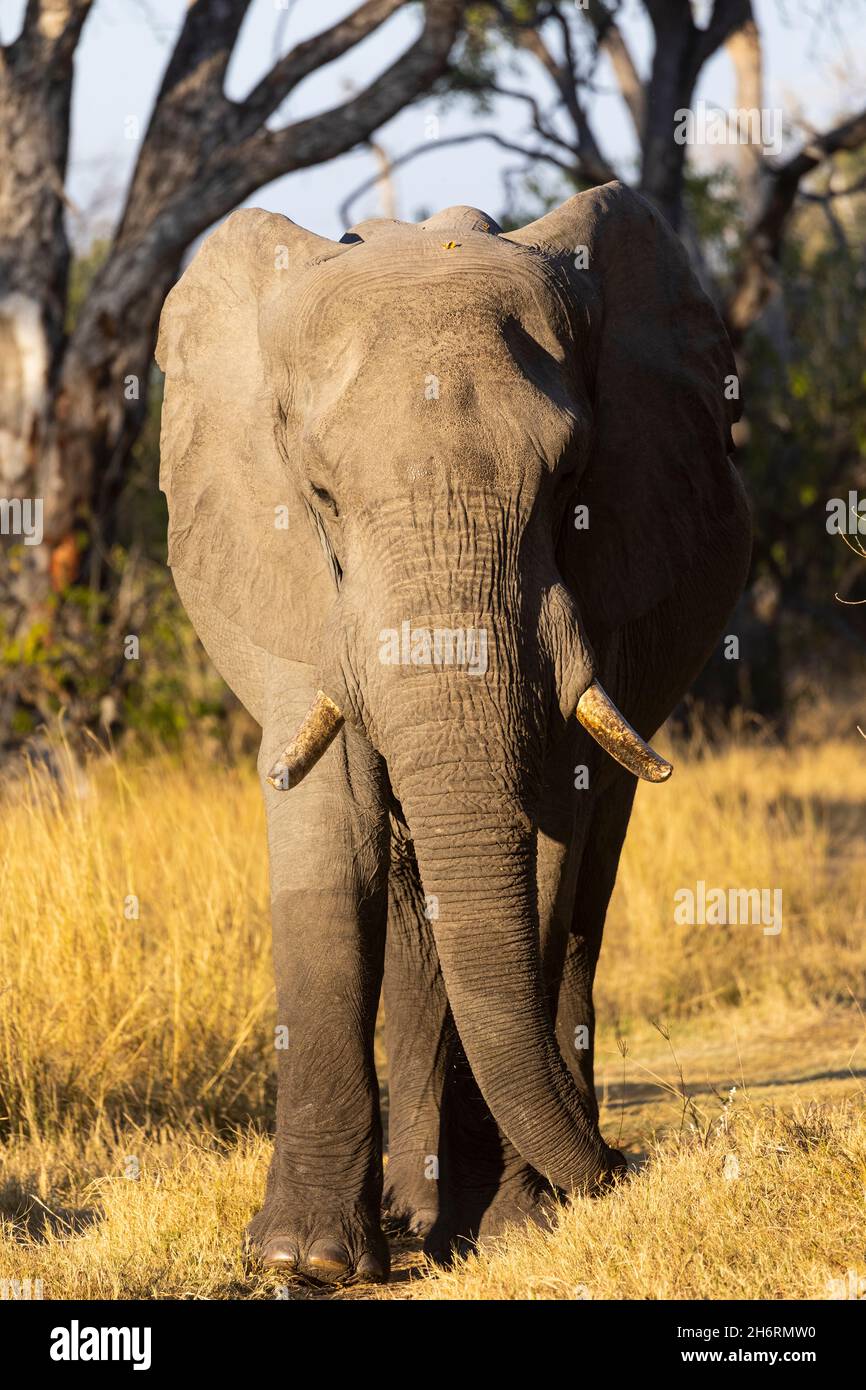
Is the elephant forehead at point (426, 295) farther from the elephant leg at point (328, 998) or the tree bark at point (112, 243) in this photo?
the tree bark at point (112, 243)

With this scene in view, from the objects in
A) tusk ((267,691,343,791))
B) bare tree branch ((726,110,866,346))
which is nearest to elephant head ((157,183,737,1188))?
tusk ((267,691,343,791))

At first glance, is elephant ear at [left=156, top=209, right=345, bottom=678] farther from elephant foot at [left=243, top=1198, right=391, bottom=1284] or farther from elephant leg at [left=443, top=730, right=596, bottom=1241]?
elephant foot at [left=243, top=1198, right=391, bottom=1284]

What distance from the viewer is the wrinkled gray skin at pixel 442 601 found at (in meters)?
4.13

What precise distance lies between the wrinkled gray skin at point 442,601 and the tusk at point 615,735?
41 mm

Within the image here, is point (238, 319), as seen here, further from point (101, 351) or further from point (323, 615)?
point (101, 351)

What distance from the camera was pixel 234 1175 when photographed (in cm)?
528

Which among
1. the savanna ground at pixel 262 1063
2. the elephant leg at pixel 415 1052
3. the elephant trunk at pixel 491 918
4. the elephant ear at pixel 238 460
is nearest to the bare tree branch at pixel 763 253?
the savanna ground at pixel 262 1063

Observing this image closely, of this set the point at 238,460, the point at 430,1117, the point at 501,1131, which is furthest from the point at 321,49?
the point at 501,1131

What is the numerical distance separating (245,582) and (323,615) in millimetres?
364

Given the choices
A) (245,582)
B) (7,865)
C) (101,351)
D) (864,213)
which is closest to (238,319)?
(245,582)

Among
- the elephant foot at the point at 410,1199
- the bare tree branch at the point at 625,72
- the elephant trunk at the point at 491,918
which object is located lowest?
the elephant foot at the point at 410,1199

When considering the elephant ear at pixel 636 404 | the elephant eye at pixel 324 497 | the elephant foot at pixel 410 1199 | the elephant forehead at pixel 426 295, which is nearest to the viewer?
the elephant forehead at pixel 426 295

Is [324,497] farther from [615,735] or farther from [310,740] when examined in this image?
[615,735]

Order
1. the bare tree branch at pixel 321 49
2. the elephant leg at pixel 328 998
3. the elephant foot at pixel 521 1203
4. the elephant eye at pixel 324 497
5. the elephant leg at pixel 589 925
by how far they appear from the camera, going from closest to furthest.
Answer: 1. the elephant eye at pixel 324 497
2. the elephant leg at pixel 328 998
3. the elephant foot at pixel 521 1203
4. the elephant leg at pixel 589 925
5. the bare tree branch at pixel 321 49
